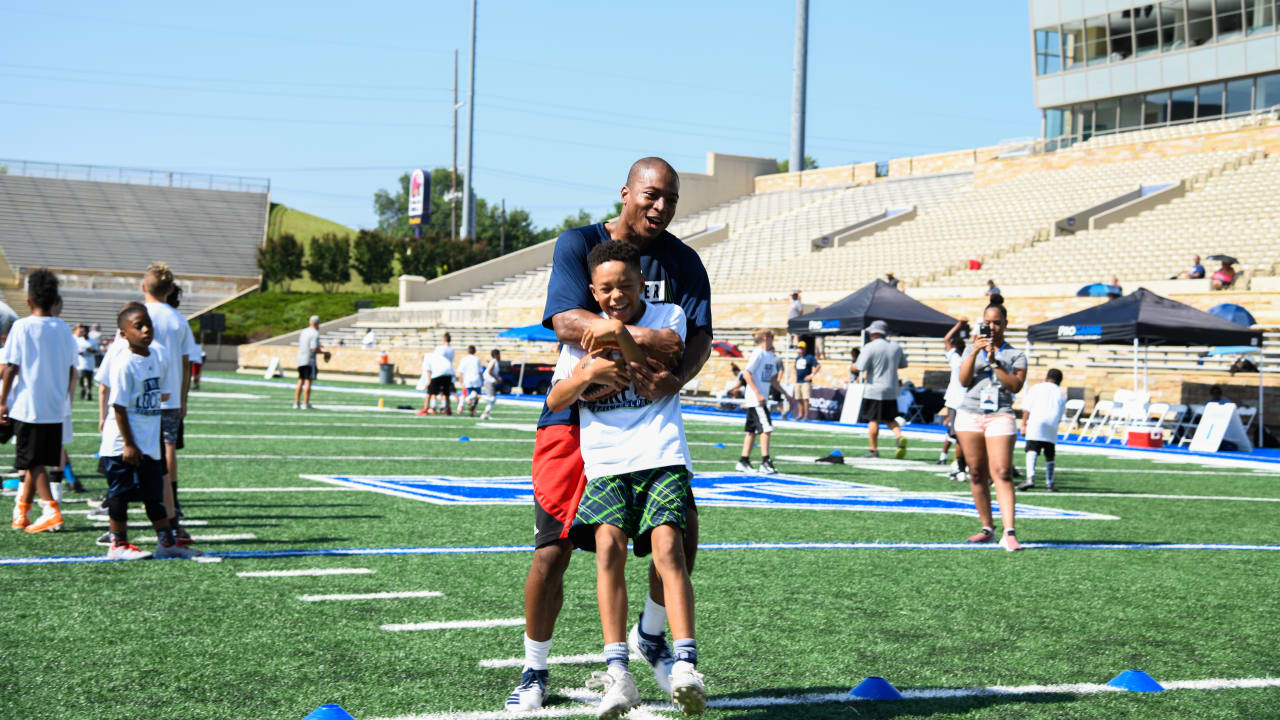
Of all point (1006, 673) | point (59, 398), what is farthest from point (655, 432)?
point (59, 398)

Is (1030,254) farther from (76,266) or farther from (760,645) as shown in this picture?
(76,266)

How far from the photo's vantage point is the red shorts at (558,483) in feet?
14.0

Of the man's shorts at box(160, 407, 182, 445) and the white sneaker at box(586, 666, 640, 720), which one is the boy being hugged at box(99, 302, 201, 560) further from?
the white sneaker at box(586, 666, 640, 720)

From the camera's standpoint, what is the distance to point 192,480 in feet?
39.0

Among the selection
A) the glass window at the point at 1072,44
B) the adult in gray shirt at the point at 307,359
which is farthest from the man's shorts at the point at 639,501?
the glass window at the point at 1072,44

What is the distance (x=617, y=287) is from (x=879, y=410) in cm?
1322

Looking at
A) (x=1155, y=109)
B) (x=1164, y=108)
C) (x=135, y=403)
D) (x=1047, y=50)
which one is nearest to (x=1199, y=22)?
(x=1164, y=108)

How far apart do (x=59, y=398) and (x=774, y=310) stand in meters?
27.0

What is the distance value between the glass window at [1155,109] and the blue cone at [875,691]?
4751cm

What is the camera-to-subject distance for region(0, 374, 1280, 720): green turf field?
15.1 feet

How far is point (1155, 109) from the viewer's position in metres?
47.8

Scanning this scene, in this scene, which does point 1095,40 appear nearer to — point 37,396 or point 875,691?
point 37,396

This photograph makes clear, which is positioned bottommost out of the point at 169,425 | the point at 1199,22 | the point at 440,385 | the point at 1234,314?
the point at 169,425

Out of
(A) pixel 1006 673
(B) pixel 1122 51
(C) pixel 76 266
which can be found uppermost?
(B) pixel 1122 51
